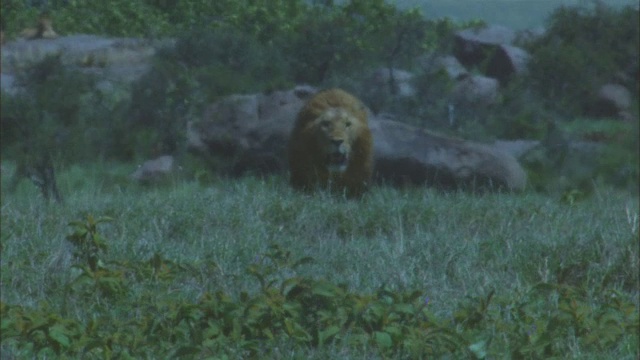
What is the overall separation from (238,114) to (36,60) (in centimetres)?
169

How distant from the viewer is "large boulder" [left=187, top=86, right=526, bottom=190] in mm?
10469

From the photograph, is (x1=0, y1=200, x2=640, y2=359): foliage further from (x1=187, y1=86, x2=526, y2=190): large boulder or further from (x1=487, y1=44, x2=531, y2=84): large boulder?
(x1=487, y1=44, x2=531, y2=84): large boulder

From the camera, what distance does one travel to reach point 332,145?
9680 millimetres

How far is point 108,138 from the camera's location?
37.9 ft

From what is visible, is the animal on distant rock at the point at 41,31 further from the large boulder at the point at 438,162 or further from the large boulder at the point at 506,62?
the large boulder at the point at 506,62

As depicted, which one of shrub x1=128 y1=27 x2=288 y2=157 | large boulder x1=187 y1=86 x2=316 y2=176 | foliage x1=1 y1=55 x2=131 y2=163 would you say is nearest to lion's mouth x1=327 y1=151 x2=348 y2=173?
large boulder x1=187 y1=86 x2=316 y2=176

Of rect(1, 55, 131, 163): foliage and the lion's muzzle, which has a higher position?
the lion's muzzle

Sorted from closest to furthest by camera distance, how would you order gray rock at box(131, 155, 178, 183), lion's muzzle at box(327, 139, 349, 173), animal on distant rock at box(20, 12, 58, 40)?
lion's muzzle at box(327, 139, 349, 173) → animal on distant rock at box(20, 12, 58, 40) → gray rock at box(131, 155, 178, 183)

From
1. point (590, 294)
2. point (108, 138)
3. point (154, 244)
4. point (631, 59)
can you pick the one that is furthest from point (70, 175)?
point (631, 59)

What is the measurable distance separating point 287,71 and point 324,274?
20.5 feet

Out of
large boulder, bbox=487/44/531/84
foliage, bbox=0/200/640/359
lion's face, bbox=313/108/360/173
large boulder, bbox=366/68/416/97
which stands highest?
foliage, bbox=0/200/640/359

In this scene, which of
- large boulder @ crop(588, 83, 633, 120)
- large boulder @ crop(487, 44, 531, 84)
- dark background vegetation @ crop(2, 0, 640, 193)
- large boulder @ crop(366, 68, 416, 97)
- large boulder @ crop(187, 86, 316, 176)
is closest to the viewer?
dark background vegetation @ crop(2, 0, 640, 193)

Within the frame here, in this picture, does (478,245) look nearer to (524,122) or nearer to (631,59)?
(524,122)

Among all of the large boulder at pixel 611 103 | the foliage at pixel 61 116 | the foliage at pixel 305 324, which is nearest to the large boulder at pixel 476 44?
the large boulder at pixel 611 103
